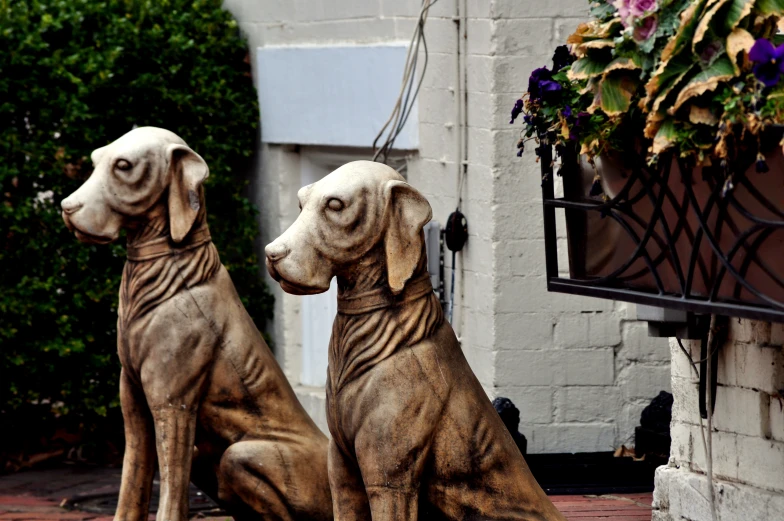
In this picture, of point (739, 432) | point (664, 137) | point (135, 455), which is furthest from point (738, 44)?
point (135, 455)

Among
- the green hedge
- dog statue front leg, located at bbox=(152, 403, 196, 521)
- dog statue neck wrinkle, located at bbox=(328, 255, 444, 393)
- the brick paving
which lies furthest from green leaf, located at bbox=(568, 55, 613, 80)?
the green hedge

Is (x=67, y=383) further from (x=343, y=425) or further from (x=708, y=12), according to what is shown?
(x=708, y=12)

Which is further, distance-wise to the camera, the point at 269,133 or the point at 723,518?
the point at 269,133

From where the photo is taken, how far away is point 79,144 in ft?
26.6

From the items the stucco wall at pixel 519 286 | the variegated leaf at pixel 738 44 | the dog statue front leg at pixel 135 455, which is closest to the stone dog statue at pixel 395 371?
the variegated leaf at pixel 738 44

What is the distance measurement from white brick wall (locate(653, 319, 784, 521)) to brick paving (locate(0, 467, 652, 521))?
75 cm

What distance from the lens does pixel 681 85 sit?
3457mm

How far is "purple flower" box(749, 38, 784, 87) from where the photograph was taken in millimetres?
3203

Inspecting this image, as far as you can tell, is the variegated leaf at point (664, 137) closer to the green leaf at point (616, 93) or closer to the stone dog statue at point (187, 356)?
the green leaf at point (616, 93)

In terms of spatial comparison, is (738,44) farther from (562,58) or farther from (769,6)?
(562,58)

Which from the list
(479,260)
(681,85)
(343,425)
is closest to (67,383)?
(479,260)

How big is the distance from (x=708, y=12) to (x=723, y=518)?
200 centimetres

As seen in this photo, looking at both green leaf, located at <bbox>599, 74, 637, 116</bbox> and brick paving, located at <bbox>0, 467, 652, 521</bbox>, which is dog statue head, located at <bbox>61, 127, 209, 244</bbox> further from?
brick paving, located at <bbox>0, 467, 652, 521</bbox>

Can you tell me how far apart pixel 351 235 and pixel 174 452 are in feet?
4.65
